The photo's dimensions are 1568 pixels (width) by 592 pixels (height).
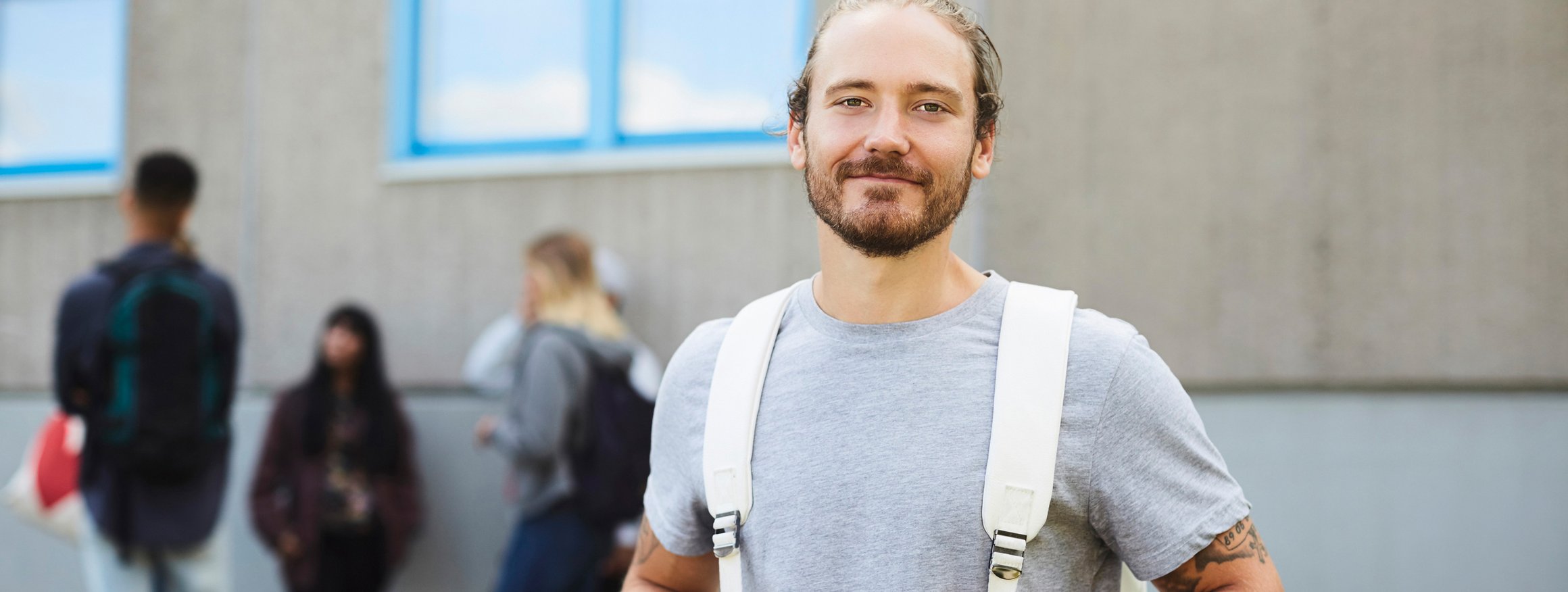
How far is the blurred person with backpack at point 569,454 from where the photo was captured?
17.6 feet

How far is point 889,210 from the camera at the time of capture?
200cm

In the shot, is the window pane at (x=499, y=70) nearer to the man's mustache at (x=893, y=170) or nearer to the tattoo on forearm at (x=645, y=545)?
the tattoo on forearm at (x=645, y=545)

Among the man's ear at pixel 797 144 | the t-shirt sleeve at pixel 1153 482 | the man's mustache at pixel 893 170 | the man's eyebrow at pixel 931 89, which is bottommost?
the t-shirt sleeve at pixel 1153 482

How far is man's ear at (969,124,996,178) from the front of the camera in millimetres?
2123

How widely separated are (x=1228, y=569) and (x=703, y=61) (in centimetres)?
540

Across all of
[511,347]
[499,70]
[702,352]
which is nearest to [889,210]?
[702,352]

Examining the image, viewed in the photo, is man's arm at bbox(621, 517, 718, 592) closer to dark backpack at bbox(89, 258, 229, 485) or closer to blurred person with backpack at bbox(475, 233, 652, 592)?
blurred person with backpack at bbox(475, 233, 652, 592)

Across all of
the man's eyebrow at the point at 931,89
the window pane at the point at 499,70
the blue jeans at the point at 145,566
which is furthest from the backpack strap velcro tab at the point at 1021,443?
the window pane at the point at 499,70

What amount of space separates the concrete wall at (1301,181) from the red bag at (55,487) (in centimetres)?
363

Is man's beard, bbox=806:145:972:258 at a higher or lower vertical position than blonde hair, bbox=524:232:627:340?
higher

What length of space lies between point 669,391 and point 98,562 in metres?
3.59

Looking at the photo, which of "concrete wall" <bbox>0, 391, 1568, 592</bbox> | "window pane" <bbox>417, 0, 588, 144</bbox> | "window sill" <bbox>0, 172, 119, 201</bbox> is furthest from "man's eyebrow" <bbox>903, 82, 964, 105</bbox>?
"window sill" <bbox>0, 172, 119, 201</bbox>

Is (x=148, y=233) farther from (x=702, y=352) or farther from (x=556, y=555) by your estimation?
(x=702, y=352)

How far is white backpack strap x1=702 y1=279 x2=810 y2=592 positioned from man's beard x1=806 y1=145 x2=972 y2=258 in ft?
0.74
